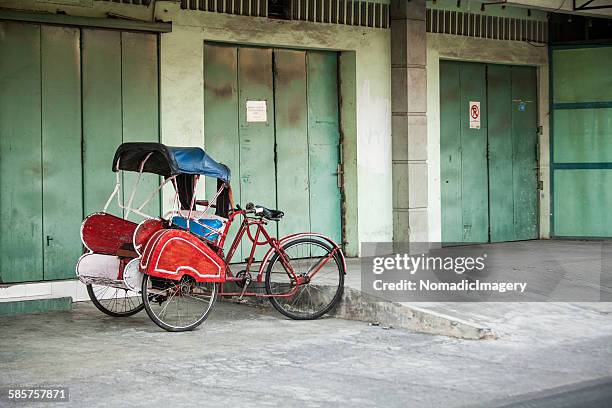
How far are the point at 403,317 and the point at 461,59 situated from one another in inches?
287

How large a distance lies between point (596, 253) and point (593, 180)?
2515mm

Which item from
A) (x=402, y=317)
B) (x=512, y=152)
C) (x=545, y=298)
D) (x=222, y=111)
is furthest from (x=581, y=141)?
(x=402, y=317)

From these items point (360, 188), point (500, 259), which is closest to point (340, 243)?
point (360, 188)

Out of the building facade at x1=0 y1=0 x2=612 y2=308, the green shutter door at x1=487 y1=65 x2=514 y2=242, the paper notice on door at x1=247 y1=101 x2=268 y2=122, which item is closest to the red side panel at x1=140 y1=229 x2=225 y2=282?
the building facade at x1=0 y1=0 x2=612 y2=308

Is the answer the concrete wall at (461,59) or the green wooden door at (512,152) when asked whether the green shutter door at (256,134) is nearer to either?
the concrete wall at (461,59)

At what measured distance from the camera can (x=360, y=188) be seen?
15453mm

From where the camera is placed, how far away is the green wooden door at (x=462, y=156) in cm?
1688

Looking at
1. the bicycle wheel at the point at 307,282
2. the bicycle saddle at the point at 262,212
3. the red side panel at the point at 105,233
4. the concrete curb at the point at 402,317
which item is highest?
the bicycle saddle at the point at 262,212

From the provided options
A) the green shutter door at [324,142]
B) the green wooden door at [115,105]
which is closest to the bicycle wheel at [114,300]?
the green wooden door at [115,105]

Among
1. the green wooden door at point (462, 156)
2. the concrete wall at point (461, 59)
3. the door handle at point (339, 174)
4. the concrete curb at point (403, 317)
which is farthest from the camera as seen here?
the green wooden door at point (462, 156)

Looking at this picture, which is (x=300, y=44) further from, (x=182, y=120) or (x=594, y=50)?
(x=594, y=50)

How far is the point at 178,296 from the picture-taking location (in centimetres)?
1052

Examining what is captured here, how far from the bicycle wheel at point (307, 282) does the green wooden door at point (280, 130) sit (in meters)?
2.68

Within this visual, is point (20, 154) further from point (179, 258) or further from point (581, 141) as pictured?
point (581, 141)
